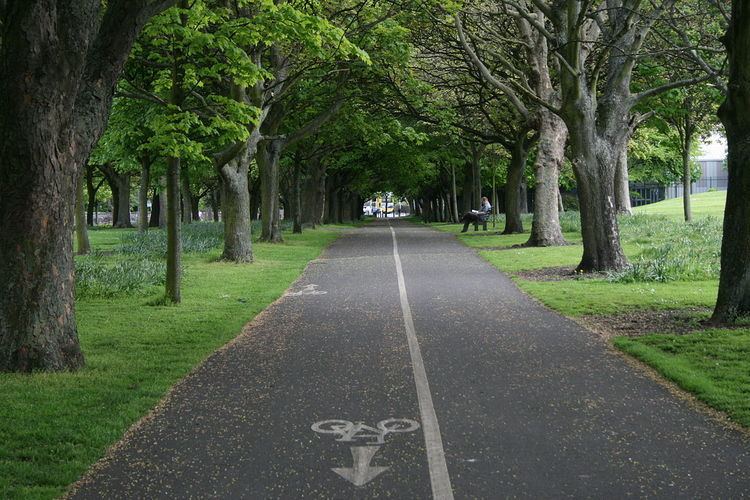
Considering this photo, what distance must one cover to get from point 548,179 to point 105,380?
20.1 meters

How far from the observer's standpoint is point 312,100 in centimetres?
2841

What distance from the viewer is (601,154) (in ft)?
56.4

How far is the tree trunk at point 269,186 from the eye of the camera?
96.4 feet

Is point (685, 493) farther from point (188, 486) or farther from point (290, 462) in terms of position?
point (188, 486)

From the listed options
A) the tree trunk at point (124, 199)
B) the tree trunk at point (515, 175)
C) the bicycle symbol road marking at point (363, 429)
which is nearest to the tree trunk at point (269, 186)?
the tree trunk at point (515, 175)

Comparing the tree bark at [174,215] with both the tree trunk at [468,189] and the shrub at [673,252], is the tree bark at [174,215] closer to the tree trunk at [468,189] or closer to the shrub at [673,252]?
the shrub at [673,252]

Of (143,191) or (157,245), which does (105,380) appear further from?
(143,191)

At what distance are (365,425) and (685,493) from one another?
7.83 feet

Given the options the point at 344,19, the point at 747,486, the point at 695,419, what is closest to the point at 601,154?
the point at 344,19

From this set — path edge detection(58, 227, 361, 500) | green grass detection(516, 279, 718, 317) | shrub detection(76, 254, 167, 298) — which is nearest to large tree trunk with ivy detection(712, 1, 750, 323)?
green grass detection(516, 279, 718, 317)

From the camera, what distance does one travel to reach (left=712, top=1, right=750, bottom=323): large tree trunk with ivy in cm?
991

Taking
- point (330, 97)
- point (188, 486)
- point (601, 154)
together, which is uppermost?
point (330, 97)

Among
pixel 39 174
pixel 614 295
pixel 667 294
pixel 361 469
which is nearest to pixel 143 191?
pixel 614 295

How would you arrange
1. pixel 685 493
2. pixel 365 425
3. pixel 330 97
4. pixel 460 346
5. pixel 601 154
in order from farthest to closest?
pixel 330 97
pixel 601 154
pixel 460 346
pixel 365 425
pixel 685 493
